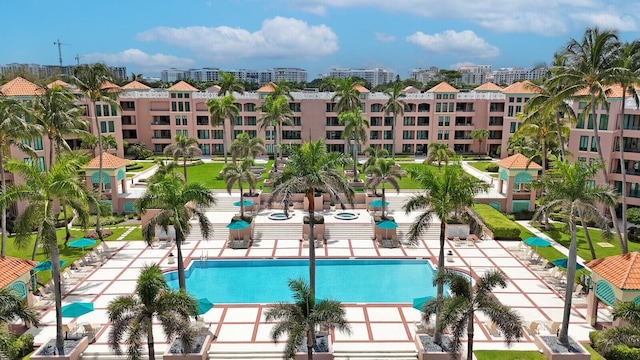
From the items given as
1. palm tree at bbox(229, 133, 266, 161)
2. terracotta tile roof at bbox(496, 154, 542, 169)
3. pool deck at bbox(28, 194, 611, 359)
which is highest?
palm tree at bbox(229, 133, 266, 161)

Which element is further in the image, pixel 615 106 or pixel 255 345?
pixel 615 106

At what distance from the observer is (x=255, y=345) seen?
22.6m

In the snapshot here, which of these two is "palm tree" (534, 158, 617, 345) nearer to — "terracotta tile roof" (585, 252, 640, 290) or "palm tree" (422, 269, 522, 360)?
"terracotta tile roof" (585, 252, 640, 290)

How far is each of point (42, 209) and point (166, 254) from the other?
16.0 meters

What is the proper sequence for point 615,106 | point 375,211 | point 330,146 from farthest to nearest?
point 330,146, point 375,211, point 615,106

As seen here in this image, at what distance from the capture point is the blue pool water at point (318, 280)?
95.1 ft

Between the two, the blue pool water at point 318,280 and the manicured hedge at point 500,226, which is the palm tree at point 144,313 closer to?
the blue pool water at point 318,280

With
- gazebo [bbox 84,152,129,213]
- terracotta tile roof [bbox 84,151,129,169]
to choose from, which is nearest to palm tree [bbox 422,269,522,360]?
gazebo [bbox 84,152,129,213]

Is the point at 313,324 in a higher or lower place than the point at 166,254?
higher

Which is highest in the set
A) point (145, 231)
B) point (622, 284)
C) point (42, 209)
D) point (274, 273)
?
point (42, 209)

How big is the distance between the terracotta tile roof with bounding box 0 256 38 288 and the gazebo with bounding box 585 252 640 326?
98.5 ft

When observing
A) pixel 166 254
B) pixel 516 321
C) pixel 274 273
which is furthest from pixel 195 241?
pixel 516 321

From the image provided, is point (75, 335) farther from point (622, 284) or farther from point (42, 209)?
point (622, 284)

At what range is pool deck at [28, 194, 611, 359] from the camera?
74.1ft
